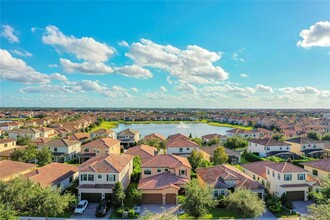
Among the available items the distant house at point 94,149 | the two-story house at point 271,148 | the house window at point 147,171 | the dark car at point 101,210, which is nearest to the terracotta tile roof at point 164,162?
the house window at point 147,171

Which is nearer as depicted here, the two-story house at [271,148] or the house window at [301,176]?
the house window at [301,176]

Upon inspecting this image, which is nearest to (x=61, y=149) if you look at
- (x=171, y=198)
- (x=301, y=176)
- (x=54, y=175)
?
(x=54, y=175)

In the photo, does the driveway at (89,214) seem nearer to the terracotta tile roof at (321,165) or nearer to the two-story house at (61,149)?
the two-story house at (61,149)

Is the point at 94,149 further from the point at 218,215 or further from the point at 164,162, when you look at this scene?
the point at 218,215

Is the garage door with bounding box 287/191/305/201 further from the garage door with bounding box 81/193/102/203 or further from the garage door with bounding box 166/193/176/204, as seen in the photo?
the garage door with bounding box 81/193/102/203

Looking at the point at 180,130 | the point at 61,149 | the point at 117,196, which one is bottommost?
the point at 180,130

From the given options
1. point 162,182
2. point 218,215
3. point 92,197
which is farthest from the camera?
point 162,182

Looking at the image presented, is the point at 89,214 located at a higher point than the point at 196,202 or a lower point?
lower

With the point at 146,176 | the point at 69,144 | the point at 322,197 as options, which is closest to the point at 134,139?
the point at 69,144
